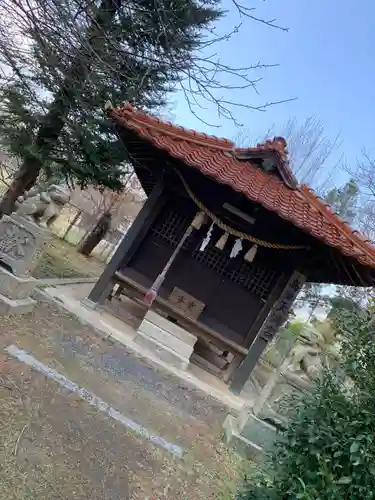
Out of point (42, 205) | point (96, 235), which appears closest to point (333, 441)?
point (42, 205)

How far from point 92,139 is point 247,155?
372 centimetres

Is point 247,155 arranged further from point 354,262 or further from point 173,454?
point 173,454

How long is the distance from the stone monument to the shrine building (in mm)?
2504

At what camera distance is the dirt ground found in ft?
10.6

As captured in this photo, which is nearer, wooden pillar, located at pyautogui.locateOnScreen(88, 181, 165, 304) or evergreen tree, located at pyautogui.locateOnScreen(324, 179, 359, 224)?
wooden pillar, located at pyautogui.locateOnScreen(88, 181, 165, 304)

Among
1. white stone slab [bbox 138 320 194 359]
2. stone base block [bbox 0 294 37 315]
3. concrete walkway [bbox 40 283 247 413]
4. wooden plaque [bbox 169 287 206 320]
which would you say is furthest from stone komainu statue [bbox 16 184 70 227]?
wooden plaque [bbox 169 287 206 320]

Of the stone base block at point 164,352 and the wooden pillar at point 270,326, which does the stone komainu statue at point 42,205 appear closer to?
the stone base block at point 164,352

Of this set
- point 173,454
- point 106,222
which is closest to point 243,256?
point 173,454

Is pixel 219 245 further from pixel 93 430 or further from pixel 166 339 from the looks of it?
pixel 93 430

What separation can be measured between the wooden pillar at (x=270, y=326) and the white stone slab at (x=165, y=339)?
4.06ft

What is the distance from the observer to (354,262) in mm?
7078

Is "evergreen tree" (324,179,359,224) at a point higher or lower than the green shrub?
higher

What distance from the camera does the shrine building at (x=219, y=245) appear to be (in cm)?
791

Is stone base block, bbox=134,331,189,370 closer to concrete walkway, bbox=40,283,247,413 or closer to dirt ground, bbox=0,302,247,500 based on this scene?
concrete walkway, bbox=40,283,247,413
